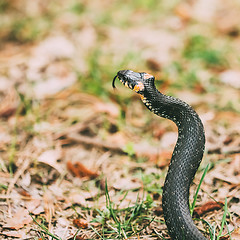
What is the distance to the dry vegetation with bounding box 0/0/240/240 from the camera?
376 centimetres

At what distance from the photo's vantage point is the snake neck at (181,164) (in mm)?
3244

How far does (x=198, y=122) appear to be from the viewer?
360 cm

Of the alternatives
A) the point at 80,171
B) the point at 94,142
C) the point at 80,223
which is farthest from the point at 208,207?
the point at 94,142

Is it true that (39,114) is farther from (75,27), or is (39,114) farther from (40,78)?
(75,27)

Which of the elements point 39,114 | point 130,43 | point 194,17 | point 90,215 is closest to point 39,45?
point 130,43

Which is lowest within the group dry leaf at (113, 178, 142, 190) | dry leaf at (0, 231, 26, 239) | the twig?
dry leaf at (0, 231, 26, 239)

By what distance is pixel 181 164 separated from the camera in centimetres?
348

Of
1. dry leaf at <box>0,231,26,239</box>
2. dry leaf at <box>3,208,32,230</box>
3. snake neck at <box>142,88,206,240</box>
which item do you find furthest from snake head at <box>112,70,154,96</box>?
dry leaf at <box>0,231,26,239</box>

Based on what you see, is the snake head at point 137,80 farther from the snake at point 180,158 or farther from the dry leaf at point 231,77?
the dry leaf at point 231,77

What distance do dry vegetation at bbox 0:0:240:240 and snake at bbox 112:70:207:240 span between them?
12.3 inches

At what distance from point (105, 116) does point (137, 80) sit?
160 centimetres

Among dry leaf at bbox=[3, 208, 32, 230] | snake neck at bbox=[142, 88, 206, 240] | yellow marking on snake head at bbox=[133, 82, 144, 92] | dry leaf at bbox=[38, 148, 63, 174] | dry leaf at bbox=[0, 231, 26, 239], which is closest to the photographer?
snake neck at bbox=[142, 88, 206, 240]

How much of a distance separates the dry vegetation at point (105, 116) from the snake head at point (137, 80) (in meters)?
1.13

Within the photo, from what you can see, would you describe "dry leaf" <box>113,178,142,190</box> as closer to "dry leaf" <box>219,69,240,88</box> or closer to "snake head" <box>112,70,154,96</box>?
"snake head" <box>112,70,154,96</box>
